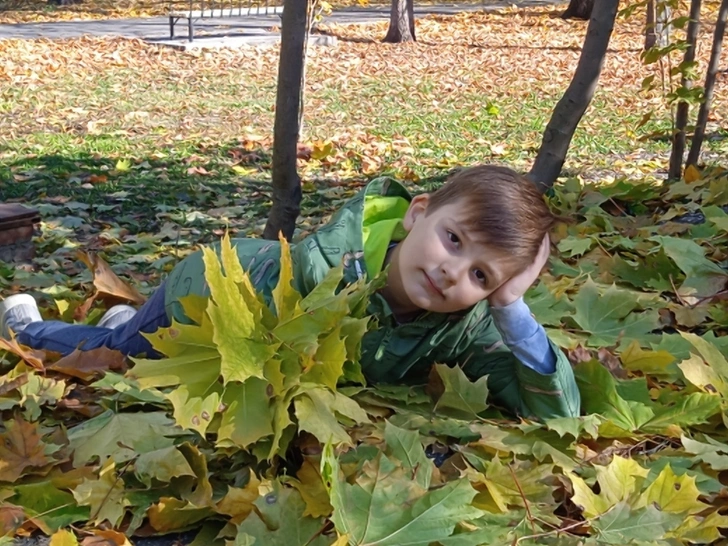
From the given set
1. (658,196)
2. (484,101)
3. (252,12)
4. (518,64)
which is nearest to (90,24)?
(252,12)

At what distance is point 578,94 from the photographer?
146 inches

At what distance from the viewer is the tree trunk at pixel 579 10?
1617cm

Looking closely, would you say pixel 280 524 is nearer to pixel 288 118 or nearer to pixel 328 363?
pixel 328 363

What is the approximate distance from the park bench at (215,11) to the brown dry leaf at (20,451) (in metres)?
11.4

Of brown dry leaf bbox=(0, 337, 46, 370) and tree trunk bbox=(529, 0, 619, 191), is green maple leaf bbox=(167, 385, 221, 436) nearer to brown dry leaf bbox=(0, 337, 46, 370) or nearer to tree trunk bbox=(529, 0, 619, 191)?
brown dry leaf bbox=(0, 337, 46, 370)

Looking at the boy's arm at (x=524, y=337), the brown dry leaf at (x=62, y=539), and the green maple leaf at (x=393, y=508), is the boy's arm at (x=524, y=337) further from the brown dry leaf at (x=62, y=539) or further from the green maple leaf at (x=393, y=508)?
the brown dry leaf at (x=62, y=539)

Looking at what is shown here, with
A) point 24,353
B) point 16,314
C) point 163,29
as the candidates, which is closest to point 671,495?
point 24,353

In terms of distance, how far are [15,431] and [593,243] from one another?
2028mm

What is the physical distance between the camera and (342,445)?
5.31ft

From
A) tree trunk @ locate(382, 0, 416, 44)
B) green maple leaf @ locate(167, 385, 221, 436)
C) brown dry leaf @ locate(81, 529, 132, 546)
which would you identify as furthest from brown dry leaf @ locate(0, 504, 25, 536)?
tree trunk @ locate(382, 0, 416, 44)

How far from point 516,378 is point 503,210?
42cm

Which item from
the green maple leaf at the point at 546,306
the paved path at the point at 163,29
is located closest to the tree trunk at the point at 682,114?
the green maple leaf at the point at 546,306

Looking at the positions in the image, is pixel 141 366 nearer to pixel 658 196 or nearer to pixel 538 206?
pixel 538 206

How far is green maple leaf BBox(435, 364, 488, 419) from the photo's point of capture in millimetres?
1854
